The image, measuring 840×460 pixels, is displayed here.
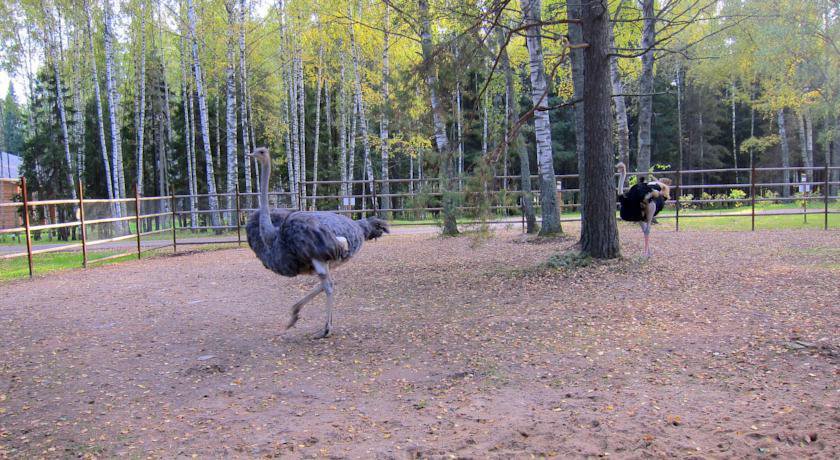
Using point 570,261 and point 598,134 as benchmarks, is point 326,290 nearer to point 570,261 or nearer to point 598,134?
point 570,261

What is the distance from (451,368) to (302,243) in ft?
5.78

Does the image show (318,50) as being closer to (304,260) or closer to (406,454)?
(304,260)

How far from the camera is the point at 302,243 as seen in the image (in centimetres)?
527

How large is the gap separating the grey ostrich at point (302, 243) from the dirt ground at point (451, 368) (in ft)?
2.13

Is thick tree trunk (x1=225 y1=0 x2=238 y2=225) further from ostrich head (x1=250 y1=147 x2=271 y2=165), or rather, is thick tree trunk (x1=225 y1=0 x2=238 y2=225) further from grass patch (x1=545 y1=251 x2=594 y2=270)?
ostrich head (x1=250 y1=147 x2=271 y2=165)

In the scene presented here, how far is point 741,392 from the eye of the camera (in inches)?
147

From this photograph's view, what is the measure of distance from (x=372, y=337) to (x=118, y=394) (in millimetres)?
2136

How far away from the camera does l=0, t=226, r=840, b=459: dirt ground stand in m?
3.24

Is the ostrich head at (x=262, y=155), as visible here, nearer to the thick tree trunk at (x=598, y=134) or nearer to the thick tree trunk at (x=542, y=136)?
the thick tree trunk at (x=598, y=134)

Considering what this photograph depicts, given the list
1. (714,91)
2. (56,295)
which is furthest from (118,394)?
(714,91)

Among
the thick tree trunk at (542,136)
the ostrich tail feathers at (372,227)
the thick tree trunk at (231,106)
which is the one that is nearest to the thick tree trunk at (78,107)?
the thick tree trunk at (231,106)

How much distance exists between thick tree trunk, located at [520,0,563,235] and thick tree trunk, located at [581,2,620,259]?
2.46m

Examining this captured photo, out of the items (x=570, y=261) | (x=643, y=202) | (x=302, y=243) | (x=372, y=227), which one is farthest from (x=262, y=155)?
(x=643, y=202)

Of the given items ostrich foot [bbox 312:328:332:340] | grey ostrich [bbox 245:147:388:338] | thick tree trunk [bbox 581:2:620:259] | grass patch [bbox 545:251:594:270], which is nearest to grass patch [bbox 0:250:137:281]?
grey ostrich [bbox 245:147:388:338]
